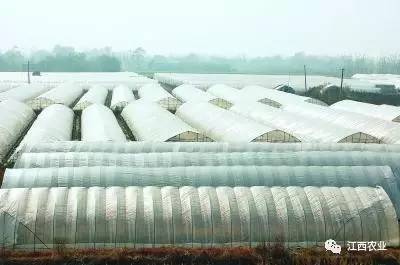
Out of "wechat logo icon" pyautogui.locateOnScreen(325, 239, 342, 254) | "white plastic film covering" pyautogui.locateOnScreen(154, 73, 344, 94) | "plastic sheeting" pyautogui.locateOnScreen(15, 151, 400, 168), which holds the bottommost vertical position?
"wechat logo icon" pyautogui.locateOnScreen(325, 239, 342, 254)

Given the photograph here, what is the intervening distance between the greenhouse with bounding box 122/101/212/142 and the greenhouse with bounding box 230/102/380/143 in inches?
234

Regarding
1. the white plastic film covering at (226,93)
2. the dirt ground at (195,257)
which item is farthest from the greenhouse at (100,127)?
the white plastic film covering at (226,93)

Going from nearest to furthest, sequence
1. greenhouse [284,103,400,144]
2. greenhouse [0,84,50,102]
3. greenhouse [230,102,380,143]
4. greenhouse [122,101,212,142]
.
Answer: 1. greenhouse [122,101,212,142]
2. greenhouse [230,102,380,143]
3. greenhouse [284,103,400,144]
4. greenhouse [0,84,50,102]

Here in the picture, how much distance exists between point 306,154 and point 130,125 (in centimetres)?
1612

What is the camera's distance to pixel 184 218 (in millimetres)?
13664

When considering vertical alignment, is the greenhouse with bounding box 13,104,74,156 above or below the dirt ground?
above

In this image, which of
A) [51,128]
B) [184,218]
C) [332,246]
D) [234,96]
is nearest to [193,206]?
[184,218]

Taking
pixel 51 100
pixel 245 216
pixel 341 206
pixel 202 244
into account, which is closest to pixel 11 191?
pixel 202 244

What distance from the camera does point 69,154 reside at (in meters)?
18.6

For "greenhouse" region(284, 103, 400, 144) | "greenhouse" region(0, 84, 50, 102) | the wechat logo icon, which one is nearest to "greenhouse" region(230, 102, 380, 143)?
"greenhouse" region(284, 103, 400, 144)

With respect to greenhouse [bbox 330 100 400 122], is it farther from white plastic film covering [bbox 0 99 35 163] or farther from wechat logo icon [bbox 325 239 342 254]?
white plastic film covering [bbox 0 99 35 163]

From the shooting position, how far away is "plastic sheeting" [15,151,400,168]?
59.8ft

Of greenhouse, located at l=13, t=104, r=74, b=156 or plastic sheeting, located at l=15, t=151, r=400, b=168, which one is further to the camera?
greenhouse, located at l=13, t=104, r=74, b=156

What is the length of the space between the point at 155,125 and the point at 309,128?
869cm
